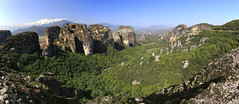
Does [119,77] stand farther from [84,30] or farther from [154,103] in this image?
[84,30]

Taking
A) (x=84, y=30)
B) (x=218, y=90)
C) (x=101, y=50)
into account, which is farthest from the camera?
(x=101, y=50)

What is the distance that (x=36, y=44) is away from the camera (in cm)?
7050

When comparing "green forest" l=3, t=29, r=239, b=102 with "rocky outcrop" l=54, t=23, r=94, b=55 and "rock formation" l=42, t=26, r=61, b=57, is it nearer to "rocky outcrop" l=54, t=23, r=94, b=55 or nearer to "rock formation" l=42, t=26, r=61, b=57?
"rock formation" l=42, t=26, r=61, b=57

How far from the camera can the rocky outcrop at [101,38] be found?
328 feet

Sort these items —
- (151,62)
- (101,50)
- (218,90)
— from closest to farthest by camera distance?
(218,90) < (151,62) < (101,50)

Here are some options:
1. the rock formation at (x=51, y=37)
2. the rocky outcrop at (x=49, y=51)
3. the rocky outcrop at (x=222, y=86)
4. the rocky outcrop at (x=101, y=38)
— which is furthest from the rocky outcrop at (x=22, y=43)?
the rocky outcrop at (x=222, y=86)

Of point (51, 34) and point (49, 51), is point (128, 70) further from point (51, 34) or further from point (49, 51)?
point (51, 34)

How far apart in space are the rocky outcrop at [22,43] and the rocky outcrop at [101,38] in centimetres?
4160

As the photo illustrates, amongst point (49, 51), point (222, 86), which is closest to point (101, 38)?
point (49, 51)

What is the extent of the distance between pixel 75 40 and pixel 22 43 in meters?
30.8

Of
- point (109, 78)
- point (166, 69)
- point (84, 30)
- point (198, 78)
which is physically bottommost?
point (109, 78)

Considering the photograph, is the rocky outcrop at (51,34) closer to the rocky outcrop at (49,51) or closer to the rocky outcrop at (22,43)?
the rocky outcrop at (22,43)

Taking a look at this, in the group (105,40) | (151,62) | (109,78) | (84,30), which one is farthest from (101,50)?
(151,62)

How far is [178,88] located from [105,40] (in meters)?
88.0
